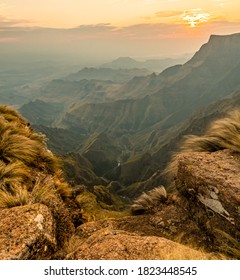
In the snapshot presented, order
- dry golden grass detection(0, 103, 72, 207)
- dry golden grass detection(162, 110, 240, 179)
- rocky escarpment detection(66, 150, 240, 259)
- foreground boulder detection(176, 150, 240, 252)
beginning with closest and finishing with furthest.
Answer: rocky escarpment detection(66, 150, 240, 259), foreground boulder detection(176, 150, 240, 252), dry golden grass detection(0, 103, 72, 207), dry golden grass detection(162, 110, 240, 179)

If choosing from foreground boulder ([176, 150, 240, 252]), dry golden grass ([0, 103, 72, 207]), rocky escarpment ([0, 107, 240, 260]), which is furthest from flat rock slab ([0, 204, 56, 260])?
foreground boulder ([176, 150, 240, 252])

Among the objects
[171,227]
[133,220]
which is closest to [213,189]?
[171,227]

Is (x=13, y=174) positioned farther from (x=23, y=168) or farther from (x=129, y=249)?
(x=129, y=249)

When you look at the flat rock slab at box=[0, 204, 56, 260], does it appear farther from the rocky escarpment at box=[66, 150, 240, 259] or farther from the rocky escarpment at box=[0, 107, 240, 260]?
the rocky escarpment at box=[66, 150, 240, 259]

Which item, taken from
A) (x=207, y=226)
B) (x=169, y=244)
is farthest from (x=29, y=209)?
(x=207, y=226)

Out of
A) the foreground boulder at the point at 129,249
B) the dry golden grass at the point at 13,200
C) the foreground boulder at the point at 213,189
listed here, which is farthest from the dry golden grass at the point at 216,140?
the dry golden grass at the point at 13,200

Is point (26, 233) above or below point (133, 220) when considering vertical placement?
above

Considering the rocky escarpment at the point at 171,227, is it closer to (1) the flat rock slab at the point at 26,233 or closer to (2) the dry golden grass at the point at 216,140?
(1) the flat rock slab at the point at 26,233

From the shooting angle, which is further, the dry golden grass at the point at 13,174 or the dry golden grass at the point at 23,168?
the dry golden grass at the point at 13,174

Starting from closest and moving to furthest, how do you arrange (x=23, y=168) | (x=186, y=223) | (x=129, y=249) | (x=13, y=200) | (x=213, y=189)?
(x=129, y=249) → (x=13, y=200) → (x=213, y=189) → (x=186, y=223) → (x=23, y=168)

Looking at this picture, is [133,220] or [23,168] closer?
[133,220]

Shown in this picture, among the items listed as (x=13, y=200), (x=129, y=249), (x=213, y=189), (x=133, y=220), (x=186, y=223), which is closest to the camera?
(x=129, y=249)

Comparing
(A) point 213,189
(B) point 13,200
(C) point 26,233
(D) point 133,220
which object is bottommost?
(D) point 133,220
